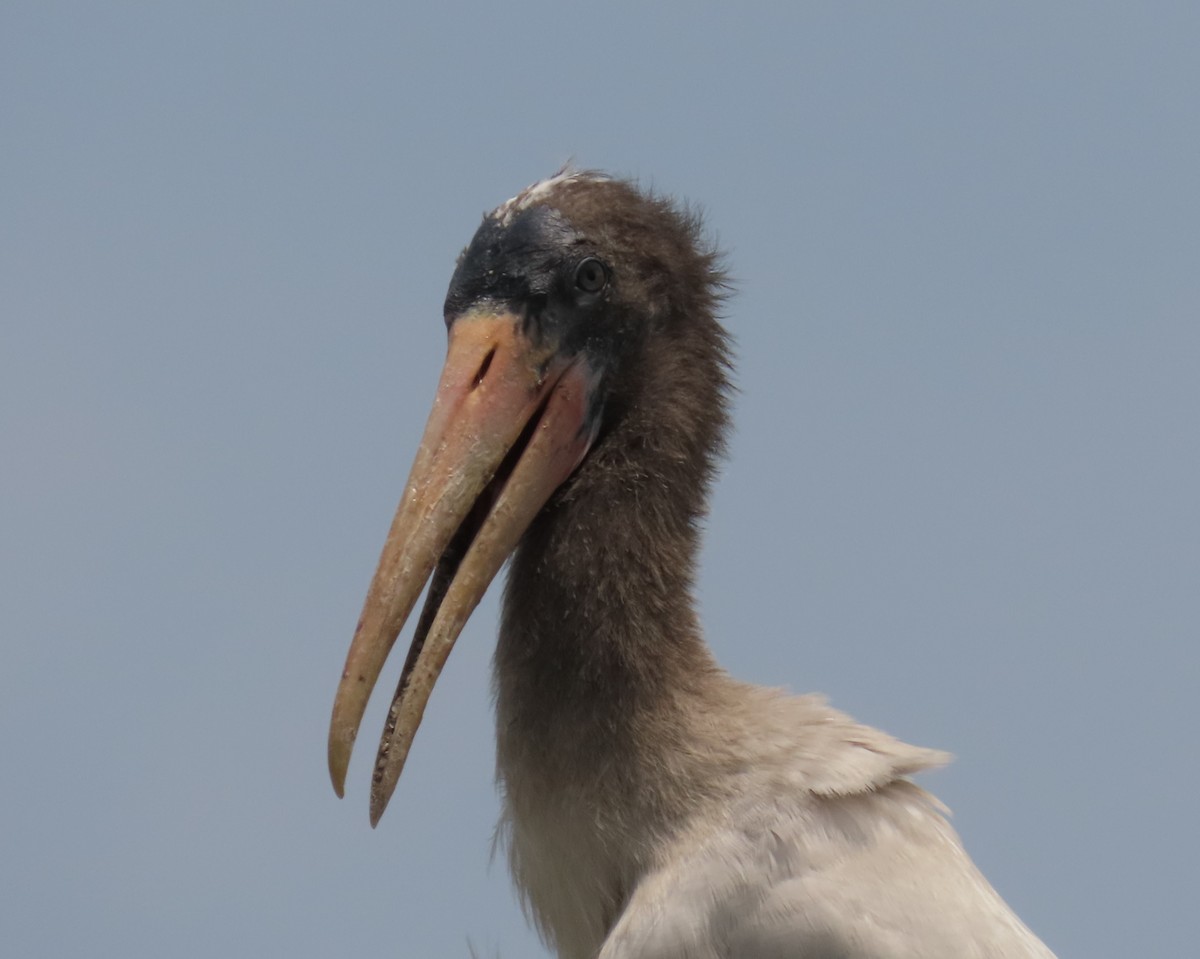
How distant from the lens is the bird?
486 cm

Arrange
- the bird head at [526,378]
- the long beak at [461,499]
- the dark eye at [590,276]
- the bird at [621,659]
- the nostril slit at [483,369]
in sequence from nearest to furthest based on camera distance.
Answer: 1. the bird at [621,659]
2. the long beak at [461,499]
3. the bird head at [526,378]
4. the nostril slit at [483,369]
5. the dark eye at [590,276]

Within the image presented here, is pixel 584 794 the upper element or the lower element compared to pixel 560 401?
lower

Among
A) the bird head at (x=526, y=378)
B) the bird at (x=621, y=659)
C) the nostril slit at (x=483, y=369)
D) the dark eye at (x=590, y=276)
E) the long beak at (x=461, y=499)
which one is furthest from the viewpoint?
the dark eye at (x=590, y=276)

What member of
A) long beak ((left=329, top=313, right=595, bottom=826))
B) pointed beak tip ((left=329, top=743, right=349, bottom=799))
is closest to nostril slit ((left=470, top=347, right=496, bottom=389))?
long beak ((left=329, top=313, right=595, bottom=826))

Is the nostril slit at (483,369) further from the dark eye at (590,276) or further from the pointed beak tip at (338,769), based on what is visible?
the pointed beak tip at (338,769)

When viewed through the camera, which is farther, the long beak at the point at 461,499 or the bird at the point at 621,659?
the long beak at the point at 461,499

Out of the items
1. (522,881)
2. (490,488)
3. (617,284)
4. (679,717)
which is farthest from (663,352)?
(522,881)

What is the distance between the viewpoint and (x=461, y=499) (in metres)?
5.26

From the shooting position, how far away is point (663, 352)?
566cm

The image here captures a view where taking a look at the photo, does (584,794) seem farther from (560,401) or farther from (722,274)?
(722,274)

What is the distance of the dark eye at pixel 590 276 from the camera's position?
5.55m

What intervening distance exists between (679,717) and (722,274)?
1454 millimetres

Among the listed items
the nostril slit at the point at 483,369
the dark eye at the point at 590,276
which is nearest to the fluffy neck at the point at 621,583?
the dark eye at the point at 590,276

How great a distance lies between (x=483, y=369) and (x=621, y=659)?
0.86 meters
